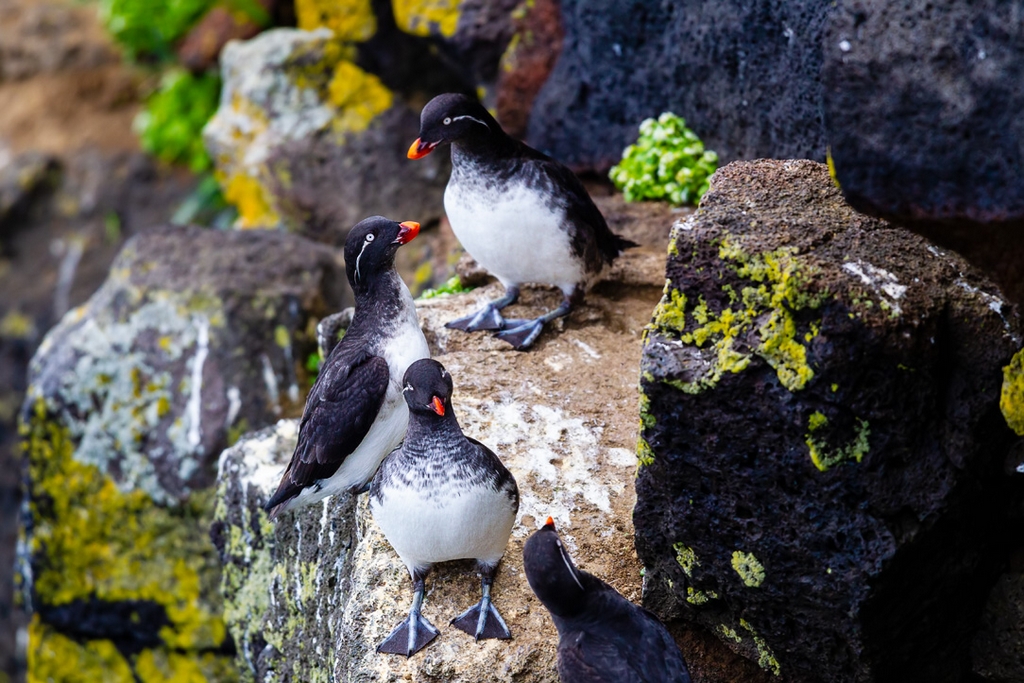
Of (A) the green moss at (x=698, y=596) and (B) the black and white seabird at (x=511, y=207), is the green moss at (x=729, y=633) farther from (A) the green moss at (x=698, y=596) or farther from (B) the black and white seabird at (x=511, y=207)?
(B) the black and white seabird at (x=511, y=207)

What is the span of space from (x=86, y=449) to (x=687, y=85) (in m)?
5.31

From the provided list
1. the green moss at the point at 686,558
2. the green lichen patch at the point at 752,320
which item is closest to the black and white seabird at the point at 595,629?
the green moss at the point at 686,558

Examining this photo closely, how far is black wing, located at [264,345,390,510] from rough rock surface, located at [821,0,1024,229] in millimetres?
2327

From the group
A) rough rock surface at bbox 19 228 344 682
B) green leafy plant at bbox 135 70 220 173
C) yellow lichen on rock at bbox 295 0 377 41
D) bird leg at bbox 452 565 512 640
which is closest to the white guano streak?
rough rock surface at bbox 19 228 344 682

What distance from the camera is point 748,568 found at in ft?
13.7

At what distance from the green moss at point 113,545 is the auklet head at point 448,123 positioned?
366 centimetres

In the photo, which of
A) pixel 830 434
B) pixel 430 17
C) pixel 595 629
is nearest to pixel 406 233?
pixel 595 629

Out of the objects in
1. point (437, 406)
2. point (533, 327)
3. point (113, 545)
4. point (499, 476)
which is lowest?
point (113, 545)

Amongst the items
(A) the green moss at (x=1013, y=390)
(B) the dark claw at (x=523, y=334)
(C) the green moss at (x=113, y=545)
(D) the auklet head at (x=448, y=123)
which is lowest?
(C) the green moss at (x=113, y=545)

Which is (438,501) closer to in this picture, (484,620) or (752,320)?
(484,620)

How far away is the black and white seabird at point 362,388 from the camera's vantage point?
5.21m

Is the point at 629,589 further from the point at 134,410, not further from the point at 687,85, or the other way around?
the point at 134,410

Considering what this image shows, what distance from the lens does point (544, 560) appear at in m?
4.14

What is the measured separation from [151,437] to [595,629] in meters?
5.23
